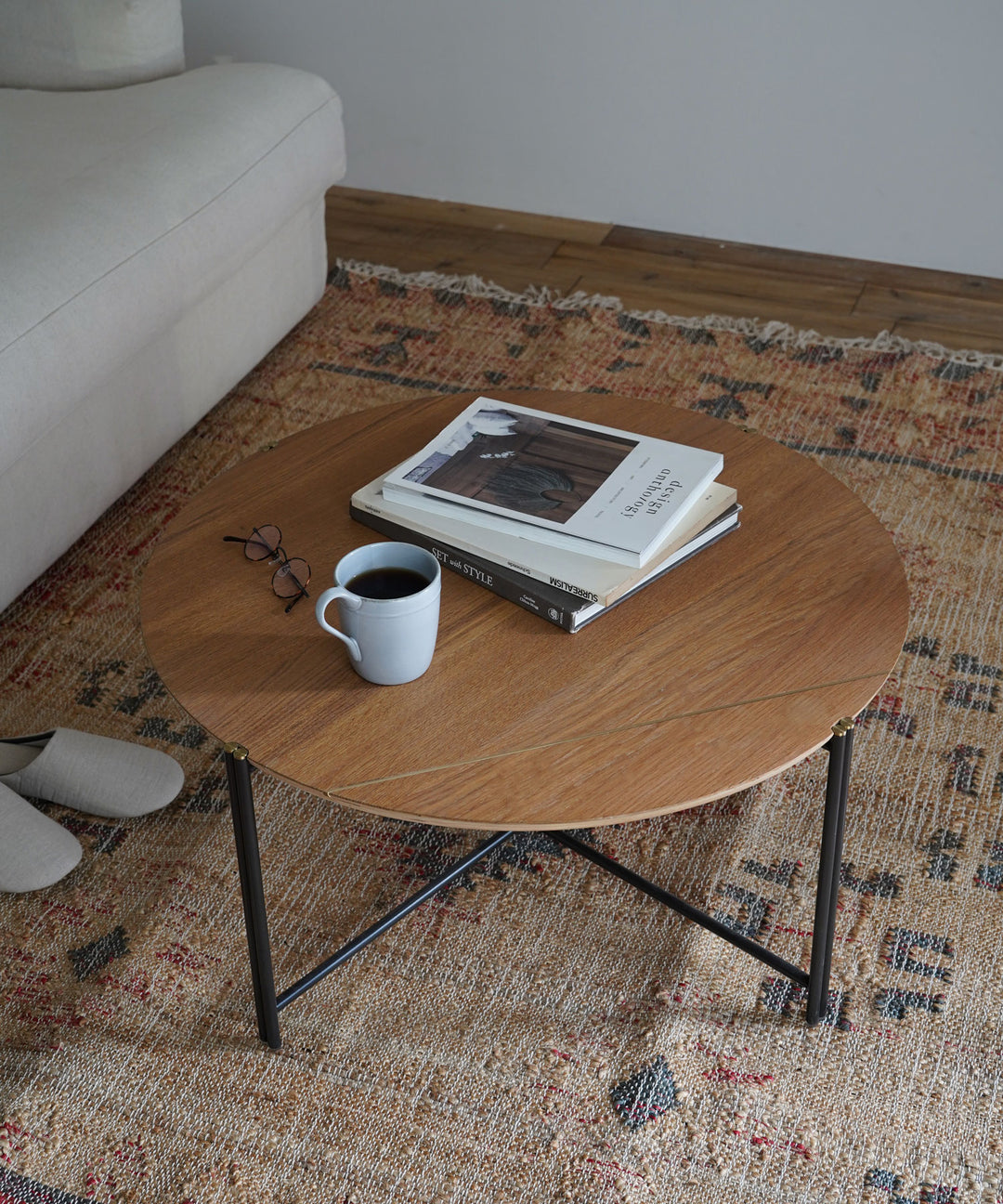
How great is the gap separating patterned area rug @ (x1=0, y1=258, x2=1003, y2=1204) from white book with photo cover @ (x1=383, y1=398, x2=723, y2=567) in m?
0.09

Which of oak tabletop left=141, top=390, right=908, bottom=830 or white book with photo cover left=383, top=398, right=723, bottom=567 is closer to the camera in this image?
oak tabletop left=141, top=390, right=908, bottom=830

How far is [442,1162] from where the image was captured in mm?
991

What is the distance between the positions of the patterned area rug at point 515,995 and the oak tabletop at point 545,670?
3.0 inches

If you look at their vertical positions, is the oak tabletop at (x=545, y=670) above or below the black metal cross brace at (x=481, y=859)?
above

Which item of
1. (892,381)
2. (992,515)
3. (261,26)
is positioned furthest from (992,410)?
(261,26)

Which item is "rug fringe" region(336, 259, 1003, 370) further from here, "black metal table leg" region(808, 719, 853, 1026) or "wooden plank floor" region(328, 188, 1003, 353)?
"black metal table leg" region(808, 719, 853, 1026)

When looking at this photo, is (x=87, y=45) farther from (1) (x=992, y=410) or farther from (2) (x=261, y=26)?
(1) (x=992, y=410)

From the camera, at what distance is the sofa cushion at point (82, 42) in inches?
79.0

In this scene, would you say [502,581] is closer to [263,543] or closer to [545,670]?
[545,670]

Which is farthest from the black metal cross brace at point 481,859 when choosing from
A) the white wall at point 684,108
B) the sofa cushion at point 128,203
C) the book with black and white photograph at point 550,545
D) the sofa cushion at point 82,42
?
the white wall at point 684,108

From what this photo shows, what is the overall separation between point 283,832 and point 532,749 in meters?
0.50

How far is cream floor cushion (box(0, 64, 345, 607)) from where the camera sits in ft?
4.82

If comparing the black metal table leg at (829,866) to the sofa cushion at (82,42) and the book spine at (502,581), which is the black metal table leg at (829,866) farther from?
the sofa cushion at (82,42)

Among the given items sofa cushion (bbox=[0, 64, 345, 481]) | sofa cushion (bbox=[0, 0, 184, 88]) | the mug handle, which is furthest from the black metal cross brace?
sofa cushion (bbox=[0, 0, 184, 88])
